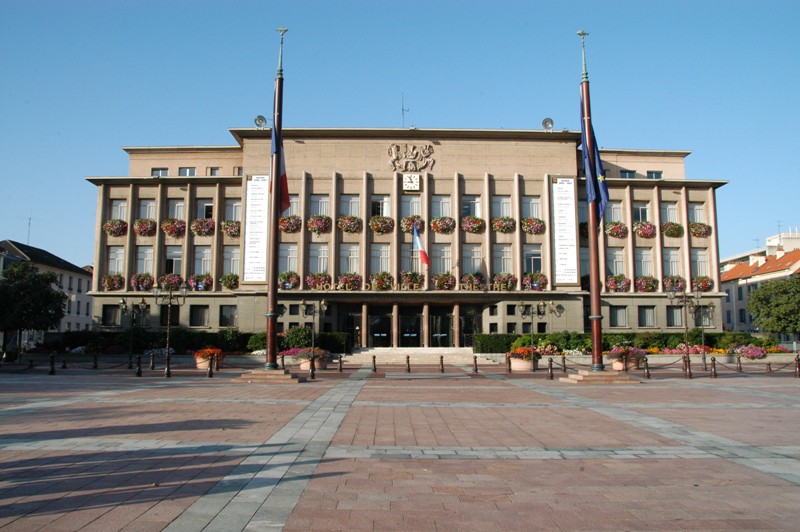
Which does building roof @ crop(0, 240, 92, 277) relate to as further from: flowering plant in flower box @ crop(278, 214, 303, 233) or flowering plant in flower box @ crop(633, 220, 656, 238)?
flowering plant in flower box @ crop(633, 220, 656, 238)

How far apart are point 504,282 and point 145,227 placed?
2697 centimetres

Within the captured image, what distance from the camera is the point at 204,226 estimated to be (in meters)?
46.2

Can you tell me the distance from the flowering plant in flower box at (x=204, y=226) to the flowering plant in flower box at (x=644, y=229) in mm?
31613

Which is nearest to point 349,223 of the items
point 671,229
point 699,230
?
point 671,229

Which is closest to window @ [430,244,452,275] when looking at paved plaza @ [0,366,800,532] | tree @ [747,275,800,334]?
paved plaza @ [0,366,800,532]

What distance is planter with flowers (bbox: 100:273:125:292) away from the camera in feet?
151

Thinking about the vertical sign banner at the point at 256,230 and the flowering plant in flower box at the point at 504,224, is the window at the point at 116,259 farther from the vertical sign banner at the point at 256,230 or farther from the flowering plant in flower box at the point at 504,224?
the flowering plant in flower box at the point at 504,224

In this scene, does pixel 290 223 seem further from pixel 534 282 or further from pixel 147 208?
pixel 534 282

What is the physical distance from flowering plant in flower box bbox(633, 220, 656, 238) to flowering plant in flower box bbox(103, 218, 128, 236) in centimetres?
3848

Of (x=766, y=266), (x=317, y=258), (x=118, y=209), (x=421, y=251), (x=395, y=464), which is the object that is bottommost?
(x=395, y=464)

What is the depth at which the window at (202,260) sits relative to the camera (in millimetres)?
46500

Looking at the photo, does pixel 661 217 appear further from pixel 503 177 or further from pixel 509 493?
pixel 509 493

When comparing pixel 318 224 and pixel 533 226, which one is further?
pixel 533 226

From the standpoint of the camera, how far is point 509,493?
715cm
